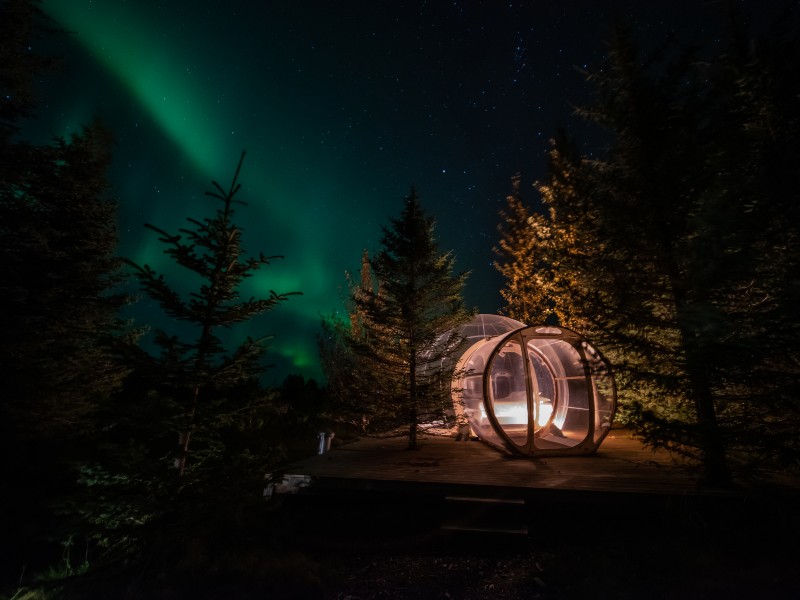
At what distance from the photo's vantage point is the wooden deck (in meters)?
4.93

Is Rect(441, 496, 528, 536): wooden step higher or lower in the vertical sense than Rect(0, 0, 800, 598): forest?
lower

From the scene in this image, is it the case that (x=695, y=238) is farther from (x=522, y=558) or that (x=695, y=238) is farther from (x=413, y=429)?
(x=413, y=429)

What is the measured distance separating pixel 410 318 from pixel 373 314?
37.7 inches

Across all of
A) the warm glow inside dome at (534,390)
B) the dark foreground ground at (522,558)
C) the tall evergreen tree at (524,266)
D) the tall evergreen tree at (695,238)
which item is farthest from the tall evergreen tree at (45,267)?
the tall evergreen tree at (524,266)

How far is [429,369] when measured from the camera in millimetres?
8695

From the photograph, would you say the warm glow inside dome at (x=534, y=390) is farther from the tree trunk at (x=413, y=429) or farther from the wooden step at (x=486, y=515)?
the wooden step at (x=486, y=515)

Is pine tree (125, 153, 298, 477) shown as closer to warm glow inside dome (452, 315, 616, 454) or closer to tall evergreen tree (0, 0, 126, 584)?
tall evergreen tree (0, 0, 126, 584)

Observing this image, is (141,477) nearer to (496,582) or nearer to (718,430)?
(496,582)

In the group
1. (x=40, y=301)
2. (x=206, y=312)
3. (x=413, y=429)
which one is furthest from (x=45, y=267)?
(x=413, y=429)

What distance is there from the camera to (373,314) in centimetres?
858

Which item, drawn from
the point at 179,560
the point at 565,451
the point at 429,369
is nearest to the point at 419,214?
the point at 429,369

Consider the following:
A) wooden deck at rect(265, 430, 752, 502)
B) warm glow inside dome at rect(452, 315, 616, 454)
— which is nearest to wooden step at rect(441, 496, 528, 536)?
wooden deck at rect(265, 430, 752, 502)

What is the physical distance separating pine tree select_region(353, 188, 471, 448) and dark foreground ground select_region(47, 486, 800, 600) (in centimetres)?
305

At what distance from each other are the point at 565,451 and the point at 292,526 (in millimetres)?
5637
